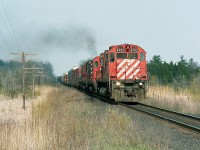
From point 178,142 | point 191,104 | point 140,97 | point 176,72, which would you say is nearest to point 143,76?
point 140,97

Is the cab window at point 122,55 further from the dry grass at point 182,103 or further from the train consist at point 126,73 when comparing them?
the dry grass at point 182,103

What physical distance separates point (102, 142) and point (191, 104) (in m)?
11.6

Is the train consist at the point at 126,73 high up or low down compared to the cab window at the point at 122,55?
down

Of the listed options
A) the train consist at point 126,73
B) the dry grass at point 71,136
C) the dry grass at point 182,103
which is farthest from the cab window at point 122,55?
the dry grass at point 71,136

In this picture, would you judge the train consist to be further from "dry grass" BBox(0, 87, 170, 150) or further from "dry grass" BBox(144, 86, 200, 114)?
"dry grass" BBox(0, 87, 170, 150)

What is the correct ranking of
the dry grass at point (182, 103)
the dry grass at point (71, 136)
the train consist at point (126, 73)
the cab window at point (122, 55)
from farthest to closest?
the cab window at point (122, 55), the train consist at point (126, 73), the dry grass at point (182, 103), the dry grass at point (71, 136)

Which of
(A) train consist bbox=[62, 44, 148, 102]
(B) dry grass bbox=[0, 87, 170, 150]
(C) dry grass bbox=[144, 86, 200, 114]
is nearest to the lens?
(B) dry grass bbox=[0, 87, 170, 150]

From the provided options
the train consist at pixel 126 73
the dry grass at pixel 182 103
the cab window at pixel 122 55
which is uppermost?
the cab window at pixel 122 55

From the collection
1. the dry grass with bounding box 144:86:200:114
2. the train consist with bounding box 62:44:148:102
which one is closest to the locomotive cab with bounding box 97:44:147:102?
the train consist with bounding box 62:44:148:102

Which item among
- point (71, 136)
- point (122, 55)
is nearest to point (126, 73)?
point (122, 55)

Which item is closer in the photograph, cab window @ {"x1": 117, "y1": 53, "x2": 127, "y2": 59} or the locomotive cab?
the locomotive cab

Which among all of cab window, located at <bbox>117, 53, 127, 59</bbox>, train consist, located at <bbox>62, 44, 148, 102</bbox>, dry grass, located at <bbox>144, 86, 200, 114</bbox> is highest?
cab window, located at <bbox>117, 53, 127, 59</bbox>

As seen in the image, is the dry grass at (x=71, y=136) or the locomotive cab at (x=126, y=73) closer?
the dry grass at (x=71, y=136)

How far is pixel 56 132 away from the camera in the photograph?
8.22 m
